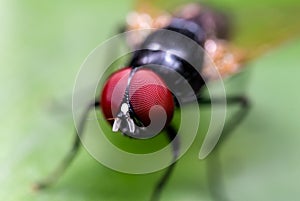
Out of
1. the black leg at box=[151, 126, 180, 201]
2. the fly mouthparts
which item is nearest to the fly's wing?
the black leg at box=[151, 126, 180, 201]

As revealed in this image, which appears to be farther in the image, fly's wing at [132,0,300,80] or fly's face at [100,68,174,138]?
fly's wing at [132,0,300,80]

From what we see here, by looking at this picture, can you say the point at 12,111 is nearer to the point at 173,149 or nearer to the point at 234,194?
the point at 173,149

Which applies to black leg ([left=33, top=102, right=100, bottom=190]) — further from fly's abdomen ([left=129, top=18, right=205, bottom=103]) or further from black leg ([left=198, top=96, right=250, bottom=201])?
black leg ([left=198, top=96, right=250, bottom=201])

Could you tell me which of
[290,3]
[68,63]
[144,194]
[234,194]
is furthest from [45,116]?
[290,3]

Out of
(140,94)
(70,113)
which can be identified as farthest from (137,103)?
(70,113)

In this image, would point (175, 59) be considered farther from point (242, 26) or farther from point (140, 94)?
point (242, 26)

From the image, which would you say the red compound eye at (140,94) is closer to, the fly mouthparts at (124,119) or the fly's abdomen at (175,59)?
the fly mouthparts at (124,119)

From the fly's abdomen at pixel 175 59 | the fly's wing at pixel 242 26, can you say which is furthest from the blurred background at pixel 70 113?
the fly's abdomen at pixel 175 59
